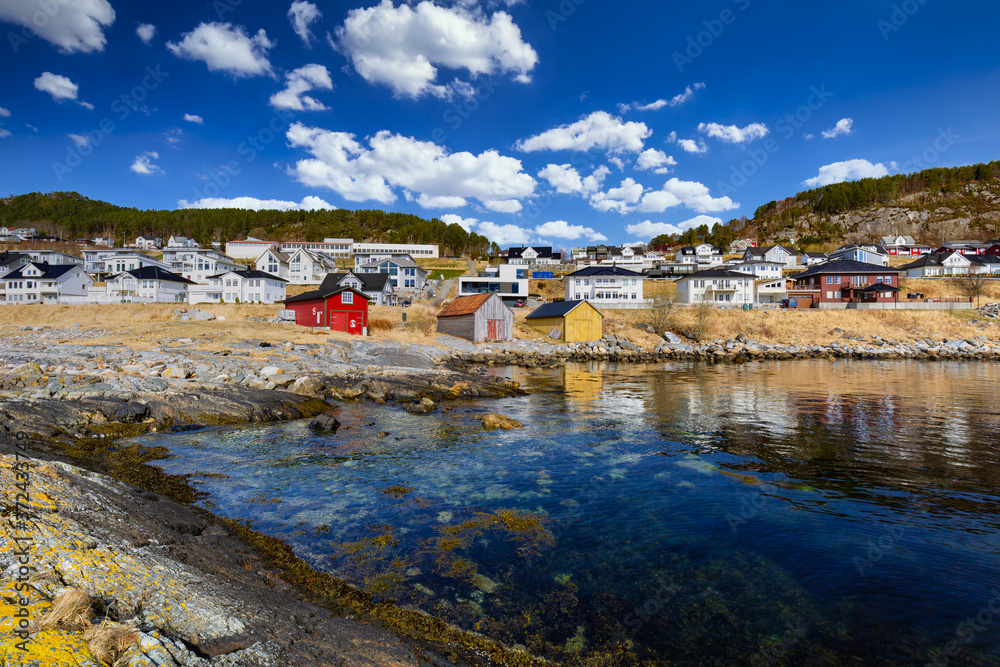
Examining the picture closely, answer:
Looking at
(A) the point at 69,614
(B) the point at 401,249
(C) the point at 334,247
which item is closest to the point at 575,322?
(A) the point at 69,614

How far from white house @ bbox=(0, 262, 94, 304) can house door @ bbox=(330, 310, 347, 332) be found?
46425 millimetres

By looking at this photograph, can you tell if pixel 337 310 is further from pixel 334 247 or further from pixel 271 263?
pixel 334 247

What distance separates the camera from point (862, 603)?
6.32 meters

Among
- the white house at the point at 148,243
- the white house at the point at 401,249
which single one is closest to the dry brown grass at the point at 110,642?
the white house at the point at 401,249

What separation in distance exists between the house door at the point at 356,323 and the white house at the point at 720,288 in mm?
48952

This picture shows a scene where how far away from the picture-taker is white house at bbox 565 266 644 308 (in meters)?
71.3

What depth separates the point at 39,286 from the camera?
203 ft

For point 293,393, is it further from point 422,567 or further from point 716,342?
point 716,342

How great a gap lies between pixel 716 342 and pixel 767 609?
4789 centimetres

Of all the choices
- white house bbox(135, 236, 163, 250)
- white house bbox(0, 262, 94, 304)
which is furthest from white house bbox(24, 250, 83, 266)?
white house bbox(135, 236, 163, 250)

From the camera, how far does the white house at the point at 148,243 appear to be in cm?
12798

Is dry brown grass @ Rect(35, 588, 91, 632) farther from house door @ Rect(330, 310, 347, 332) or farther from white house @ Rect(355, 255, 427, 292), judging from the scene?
white house @ Rect(355, 255, 427, 292)

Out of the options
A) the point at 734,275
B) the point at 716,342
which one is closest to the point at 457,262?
the point at 734,275

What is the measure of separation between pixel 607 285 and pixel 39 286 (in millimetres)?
78638
